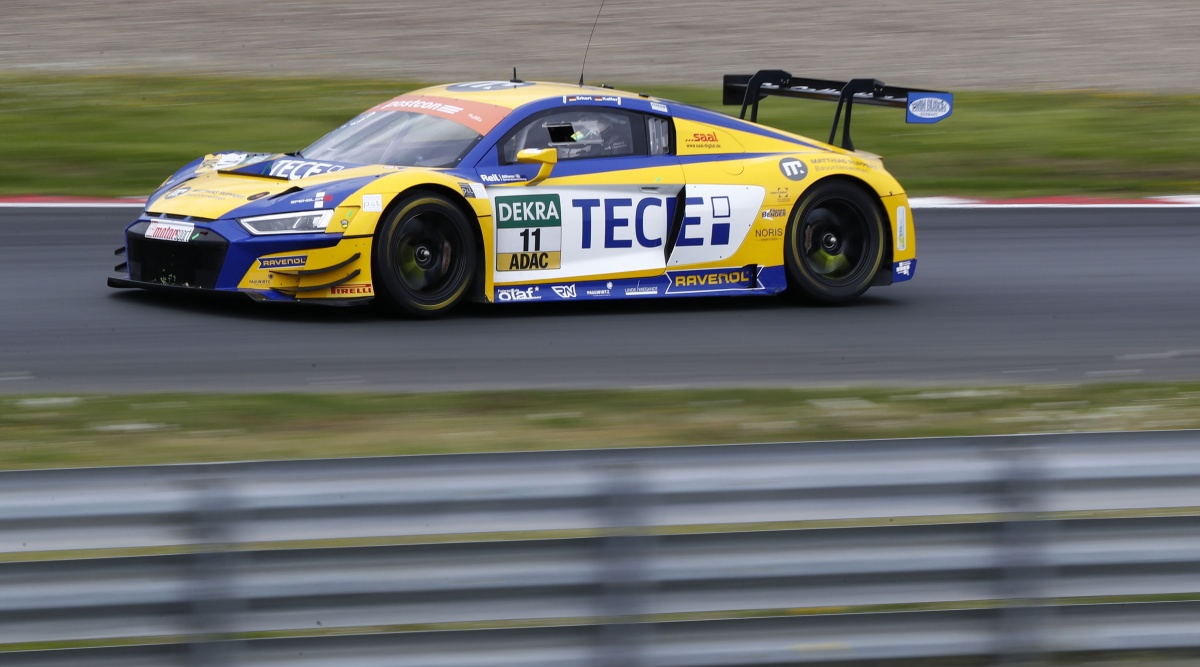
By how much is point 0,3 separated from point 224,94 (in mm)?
8134

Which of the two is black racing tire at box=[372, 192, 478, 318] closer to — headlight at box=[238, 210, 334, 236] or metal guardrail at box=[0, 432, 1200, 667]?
headlight at box=[238, 210, 334, 236]

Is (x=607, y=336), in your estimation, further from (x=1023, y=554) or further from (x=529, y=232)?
(x=1023, y=554)

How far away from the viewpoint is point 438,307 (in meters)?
8.56

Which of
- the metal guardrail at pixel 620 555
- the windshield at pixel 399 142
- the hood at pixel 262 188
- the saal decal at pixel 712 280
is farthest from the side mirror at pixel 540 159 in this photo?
the metal guardrail at pixel 620 555

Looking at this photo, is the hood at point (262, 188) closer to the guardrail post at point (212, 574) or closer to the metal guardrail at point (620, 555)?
the metal guardrail at point (620, 555)

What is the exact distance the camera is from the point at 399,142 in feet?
29.4

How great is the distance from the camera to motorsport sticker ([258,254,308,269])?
818cm

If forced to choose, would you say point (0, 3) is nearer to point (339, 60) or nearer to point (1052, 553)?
point (339, 60)

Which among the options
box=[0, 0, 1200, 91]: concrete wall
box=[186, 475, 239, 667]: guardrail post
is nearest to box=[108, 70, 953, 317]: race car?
box=[186, 475, 239, 667]: guardrail post

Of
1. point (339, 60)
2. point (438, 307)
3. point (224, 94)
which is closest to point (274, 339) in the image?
point (438, 307)

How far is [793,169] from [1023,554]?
5752 millimetres

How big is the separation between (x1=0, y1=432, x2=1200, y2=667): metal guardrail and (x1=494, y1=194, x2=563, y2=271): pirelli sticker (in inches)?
187

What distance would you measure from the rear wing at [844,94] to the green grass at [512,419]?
2.63 meters

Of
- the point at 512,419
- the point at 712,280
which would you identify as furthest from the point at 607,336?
the point at 512,419
